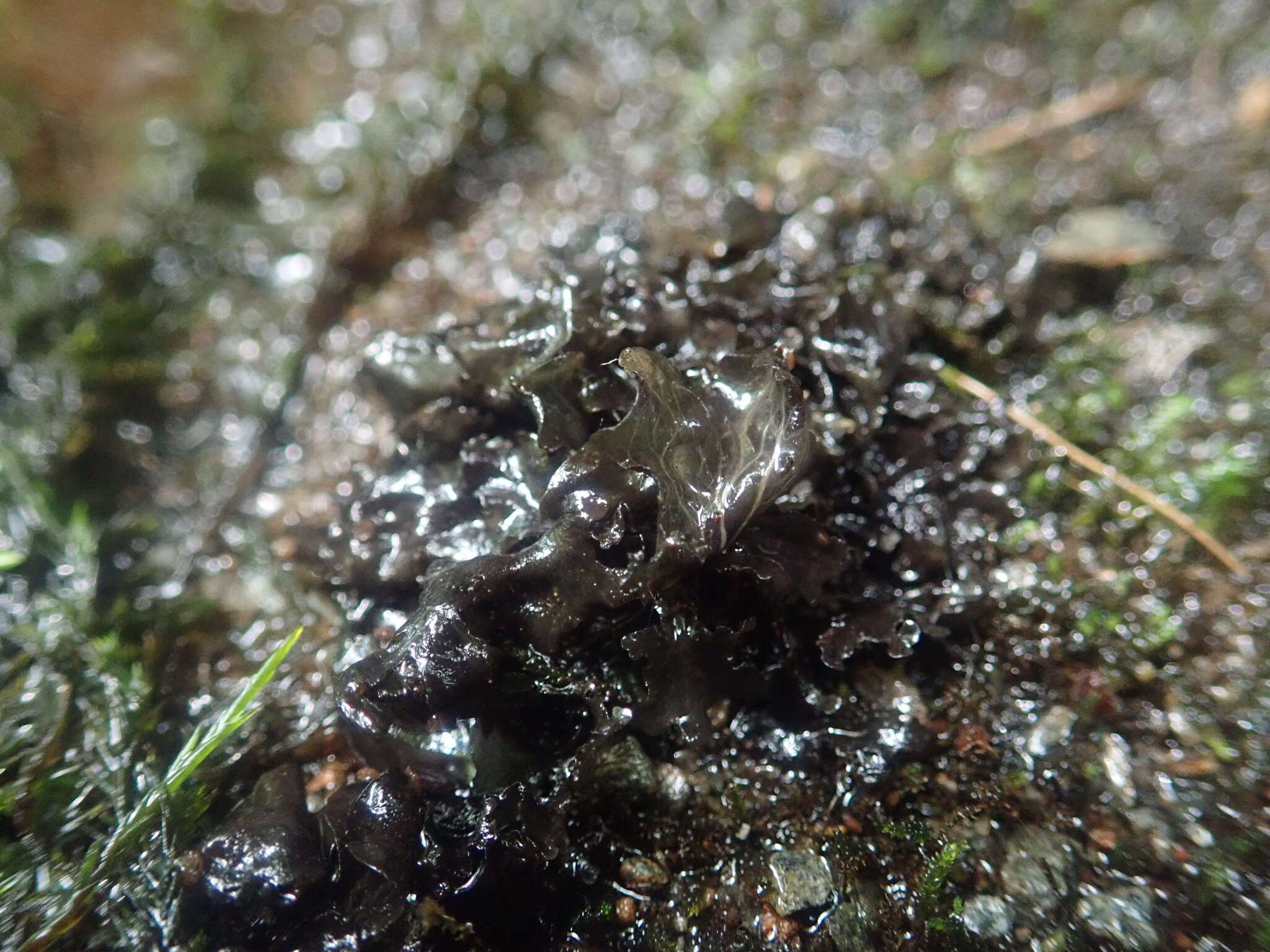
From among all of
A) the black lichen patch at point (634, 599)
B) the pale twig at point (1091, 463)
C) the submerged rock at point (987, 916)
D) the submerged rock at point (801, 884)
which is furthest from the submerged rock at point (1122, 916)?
the pale twig at point (1091, 463)

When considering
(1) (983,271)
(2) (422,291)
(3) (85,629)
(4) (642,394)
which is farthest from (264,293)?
(1) (983,271)

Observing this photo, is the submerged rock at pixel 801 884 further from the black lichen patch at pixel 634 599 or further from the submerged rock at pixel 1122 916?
the submerged rock at pixel 1122 916

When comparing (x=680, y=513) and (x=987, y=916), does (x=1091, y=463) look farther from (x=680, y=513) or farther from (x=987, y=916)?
(x=680, y=513)

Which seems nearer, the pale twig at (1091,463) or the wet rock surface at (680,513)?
the wet rock surface at (680,513)

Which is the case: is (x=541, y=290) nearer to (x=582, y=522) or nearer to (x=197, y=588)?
(x=582, y=522)

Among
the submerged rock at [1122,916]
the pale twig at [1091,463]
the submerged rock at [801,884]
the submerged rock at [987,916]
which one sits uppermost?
the pale twig at [1091,463]

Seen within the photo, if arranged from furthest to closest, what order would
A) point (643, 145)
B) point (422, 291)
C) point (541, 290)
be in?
point (643, 145) → point (422, 291) → point (541, 290)
